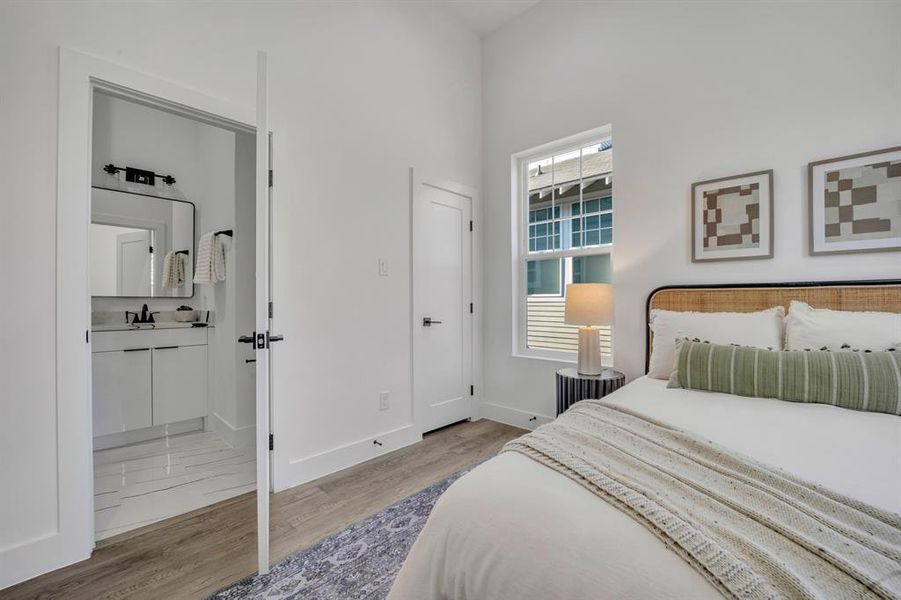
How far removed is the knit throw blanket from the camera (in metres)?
0.64

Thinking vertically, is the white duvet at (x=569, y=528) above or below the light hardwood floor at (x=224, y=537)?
above

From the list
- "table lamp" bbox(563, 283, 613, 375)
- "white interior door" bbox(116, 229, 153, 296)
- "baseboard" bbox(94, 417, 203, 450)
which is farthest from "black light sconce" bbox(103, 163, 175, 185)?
"table lamp" bbox(563, 283, 613, 375)

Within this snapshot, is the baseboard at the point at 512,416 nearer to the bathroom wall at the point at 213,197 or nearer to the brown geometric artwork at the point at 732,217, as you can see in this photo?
the brown geometric artwork at the point at 732,217

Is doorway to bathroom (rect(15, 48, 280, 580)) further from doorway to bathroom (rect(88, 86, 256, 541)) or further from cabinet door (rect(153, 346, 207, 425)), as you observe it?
cabinet door (rect(153, 346, 207, 425))

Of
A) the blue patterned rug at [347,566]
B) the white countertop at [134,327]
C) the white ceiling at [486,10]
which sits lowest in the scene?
the blue patterned rug at [347,566]

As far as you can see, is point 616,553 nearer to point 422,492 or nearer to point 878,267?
point 422,492

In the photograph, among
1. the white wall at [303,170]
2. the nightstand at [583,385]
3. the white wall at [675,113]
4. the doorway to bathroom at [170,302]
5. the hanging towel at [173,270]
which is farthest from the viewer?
the hanging towel at [173,270]

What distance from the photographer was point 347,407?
2.71 m

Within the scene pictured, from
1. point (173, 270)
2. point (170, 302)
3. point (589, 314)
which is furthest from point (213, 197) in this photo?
point (589, 314)

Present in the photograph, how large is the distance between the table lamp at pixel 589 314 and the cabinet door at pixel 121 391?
3443mm

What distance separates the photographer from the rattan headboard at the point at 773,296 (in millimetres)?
1943

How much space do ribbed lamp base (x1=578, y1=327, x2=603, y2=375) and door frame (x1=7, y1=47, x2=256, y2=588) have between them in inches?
108

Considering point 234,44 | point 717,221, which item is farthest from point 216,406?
point 717,221

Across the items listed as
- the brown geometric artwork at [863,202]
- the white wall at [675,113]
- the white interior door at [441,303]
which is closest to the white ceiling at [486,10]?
the white wall at [675,113]
